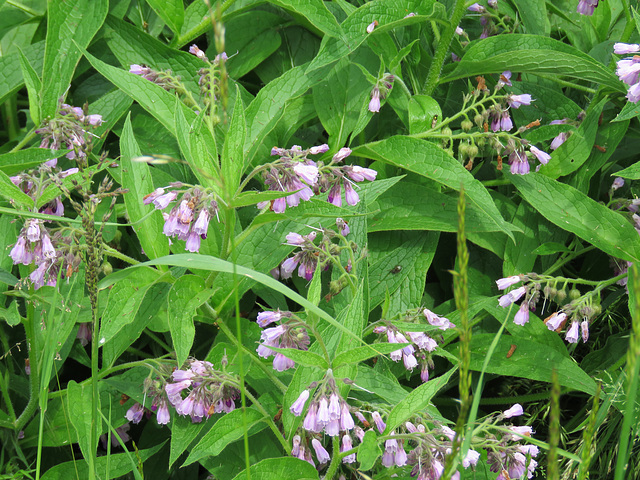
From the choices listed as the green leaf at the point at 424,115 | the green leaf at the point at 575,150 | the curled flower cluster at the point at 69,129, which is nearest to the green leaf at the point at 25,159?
the curled flower cluster at the point at 69,129

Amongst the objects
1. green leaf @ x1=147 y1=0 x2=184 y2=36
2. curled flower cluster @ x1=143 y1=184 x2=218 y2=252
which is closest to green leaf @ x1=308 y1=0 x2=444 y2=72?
green leaf @ x1=147 y1=0 x2=184 y2=36

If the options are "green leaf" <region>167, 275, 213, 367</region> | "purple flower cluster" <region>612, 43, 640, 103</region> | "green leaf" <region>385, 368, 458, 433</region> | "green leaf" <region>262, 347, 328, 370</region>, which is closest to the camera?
"green leaf" <region>262, 347, 328, 370</region>

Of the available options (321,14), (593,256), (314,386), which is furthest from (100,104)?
(593,256)

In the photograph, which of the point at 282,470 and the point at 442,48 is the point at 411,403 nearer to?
the point at 282,470

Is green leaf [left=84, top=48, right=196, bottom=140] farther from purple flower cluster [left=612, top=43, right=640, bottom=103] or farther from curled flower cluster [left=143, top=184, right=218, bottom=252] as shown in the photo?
purple flower cluster [left=612, top=43, right=640, bottom=103]

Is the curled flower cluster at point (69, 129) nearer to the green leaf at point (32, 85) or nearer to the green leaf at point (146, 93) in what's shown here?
the green leaf at point (32, 85)

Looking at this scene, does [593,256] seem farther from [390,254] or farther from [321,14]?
[321,14]
